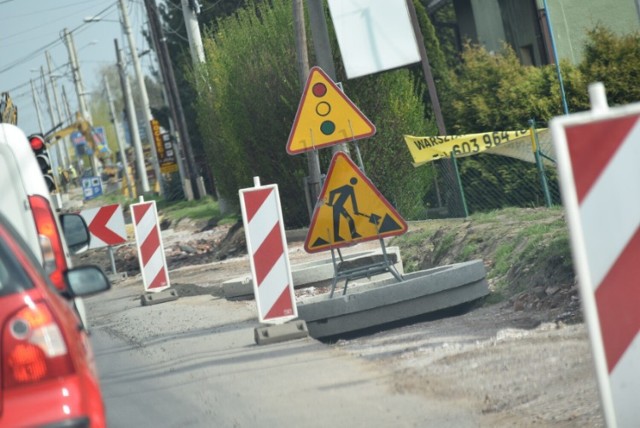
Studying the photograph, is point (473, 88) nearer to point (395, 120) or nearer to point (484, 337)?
point (395, 120)

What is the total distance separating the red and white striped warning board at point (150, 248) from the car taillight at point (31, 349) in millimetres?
13151

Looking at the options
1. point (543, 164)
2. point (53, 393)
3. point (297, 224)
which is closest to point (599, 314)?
point (53, 393)

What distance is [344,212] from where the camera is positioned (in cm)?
1107

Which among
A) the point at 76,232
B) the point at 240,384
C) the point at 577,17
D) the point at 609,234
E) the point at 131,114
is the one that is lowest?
the point at 240,384

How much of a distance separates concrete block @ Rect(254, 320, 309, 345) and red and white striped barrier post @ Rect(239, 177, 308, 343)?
0.21 meters

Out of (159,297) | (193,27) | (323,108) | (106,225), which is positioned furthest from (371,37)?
(193,27)

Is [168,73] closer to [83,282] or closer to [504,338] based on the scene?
[504,338]

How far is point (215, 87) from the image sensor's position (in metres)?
30.9

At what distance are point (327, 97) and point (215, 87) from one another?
19.7 metres

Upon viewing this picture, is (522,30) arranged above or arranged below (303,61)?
above

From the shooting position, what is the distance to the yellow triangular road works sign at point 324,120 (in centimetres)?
1149

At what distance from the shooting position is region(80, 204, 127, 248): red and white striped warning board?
2200cm

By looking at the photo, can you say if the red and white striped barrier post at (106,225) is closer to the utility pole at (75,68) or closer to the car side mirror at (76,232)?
the car side mirror at (76,232)

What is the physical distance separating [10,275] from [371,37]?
15.6 metres
